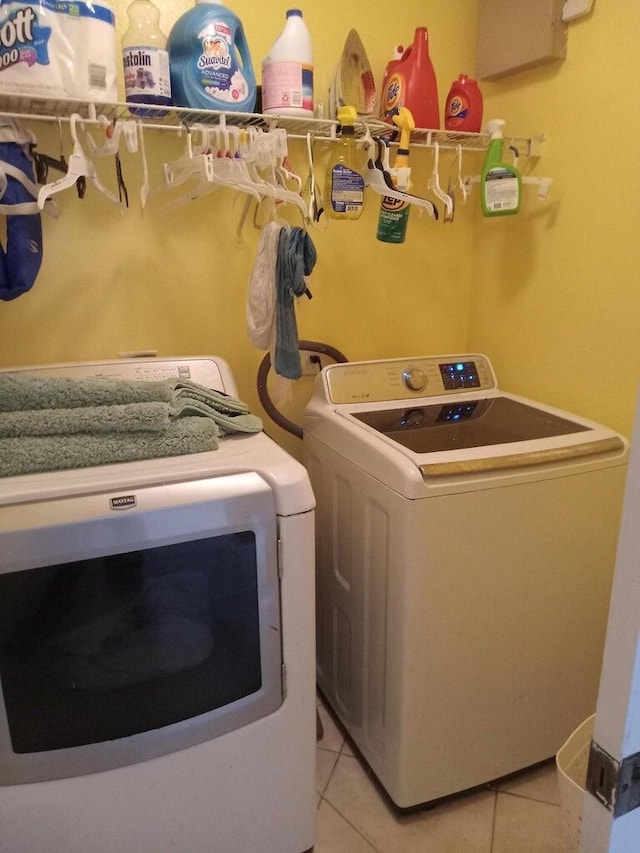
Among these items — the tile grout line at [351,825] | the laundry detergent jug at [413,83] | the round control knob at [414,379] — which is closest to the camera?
the tile grout line at [351,825]

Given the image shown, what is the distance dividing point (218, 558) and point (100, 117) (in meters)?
1.00

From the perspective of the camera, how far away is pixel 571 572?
1.50m

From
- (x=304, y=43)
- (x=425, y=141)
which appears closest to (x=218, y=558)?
(x=304, y=43)

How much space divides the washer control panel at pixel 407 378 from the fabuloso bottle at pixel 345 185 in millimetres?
418

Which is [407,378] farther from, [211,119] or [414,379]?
[211,119]

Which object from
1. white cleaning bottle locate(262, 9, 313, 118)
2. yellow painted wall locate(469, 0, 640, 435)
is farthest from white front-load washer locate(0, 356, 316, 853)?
yellow painted wall locate(469, 0, 640, 435)

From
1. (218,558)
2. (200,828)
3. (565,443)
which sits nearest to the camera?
(218,558)

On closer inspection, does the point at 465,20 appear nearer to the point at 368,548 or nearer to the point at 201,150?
the point at 201,150

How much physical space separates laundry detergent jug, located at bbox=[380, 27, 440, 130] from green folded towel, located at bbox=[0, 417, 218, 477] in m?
1.09

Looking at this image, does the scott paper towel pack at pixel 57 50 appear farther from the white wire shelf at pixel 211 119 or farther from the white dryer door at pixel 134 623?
the white dryer door at pixel 134 623

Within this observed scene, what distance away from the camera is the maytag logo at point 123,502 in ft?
3.44

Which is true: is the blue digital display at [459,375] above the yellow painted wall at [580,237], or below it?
below

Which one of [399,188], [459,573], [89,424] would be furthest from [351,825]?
[399,188]

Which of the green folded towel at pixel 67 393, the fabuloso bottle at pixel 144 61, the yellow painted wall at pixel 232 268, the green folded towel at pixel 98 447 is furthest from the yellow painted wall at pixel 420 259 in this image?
the green folded towel at pixel 98 447
